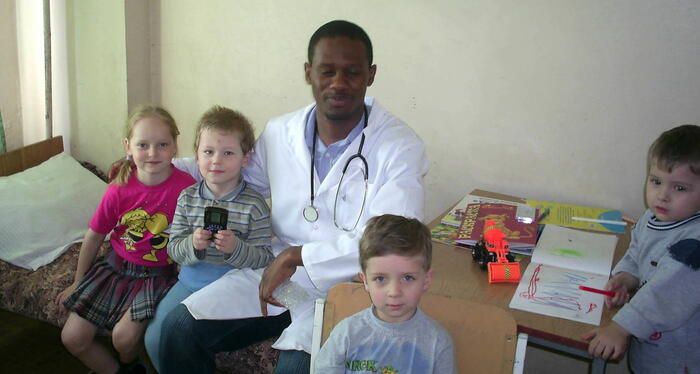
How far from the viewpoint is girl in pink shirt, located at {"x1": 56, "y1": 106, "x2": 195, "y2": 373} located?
223cm

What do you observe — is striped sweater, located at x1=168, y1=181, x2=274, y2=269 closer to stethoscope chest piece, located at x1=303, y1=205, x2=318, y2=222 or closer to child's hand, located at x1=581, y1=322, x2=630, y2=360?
stethoscope chest piece, located at x1=303, y1=205, x2=318, y2=222

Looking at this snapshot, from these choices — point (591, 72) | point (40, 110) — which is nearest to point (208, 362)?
point (591, 72)

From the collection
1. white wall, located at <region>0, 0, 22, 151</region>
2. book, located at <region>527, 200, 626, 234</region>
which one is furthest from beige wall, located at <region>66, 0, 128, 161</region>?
book, located at <region>527, 200, 626, 234</region>

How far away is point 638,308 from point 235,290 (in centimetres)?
124

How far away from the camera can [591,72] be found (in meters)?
2.56

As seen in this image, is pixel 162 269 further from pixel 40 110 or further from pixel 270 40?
pixel 40 110

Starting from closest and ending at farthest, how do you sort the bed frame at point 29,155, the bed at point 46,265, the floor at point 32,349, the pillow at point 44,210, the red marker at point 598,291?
1. the red marker at point 598,291
2. the bed at point 46,265
3. the floor at point 32,349
4. the pillow at point 44,210
5. the bed frame at point 29,155

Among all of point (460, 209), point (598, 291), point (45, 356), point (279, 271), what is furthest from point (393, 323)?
point (45, 356)

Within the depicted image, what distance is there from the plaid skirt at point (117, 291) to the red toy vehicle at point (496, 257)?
117cm

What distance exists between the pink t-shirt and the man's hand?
54 centimetres

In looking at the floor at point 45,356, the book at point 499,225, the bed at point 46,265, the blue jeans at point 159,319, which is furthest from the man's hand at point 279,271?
the floor at point 45,356

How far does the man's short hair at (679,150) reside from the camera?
166 centimetres

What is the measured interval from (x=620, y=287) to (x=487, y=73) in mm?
1288

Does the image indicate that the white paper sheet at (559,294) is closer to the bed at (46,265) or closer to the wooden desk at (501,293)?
the wooden desk at (501,293)
